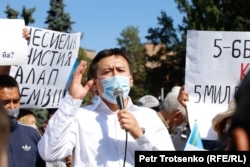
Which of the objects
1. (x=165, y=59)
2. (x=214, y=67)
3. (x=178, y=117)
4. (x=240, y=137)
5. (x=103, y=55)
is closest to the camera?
(x=240, y=137)

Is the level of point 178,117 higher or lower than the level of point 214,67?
lower

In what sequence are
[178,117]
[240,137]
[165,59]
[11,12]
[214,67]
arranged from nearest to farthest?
1. [240,137]
2. [214,67]
3. [178,117]
4. [11,12]
5. [165,59]

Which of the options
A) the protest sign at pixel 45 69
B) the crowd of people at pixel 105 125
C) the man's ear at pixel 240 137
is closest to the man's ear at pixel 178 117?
the protest sign at pixel 45 69

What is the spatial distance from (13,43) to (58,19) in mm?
33614

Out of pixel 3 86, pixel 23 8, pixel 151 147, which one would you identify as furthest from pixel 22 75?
pixel 23 8

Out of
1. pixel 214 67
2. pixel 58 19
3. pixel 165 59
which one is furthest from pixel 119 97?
pixel 165 59

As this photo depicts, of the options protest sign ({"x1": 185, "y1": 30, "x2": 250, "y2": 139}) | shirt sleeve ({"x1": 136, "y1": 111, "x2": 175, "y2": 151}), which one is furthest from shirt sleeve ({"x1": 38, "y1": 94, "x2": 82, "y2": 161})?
protest sign ({"x1": 185, "y1": 30, "x2": 250, "y2": 139})

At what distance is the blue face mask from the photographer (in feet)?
9.94

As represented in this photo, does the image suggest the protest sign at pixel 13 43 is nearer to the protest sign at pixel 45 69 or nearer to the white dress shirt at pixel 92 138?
the protest sign at pixel 45 69

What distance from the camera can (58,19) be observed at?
38.1m

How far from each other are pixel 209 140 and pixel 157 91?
4346 cm

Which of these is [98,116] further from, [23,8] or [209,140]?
[23,8]

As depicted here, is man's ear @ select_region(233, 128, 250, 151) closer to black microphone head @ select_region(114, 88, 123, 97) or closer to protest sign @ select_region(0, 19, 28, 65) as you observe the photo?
black microphone head @ select_region(114, 88, 123, 97)

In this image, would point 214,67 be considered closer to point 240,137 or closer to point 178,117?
point 178,117
